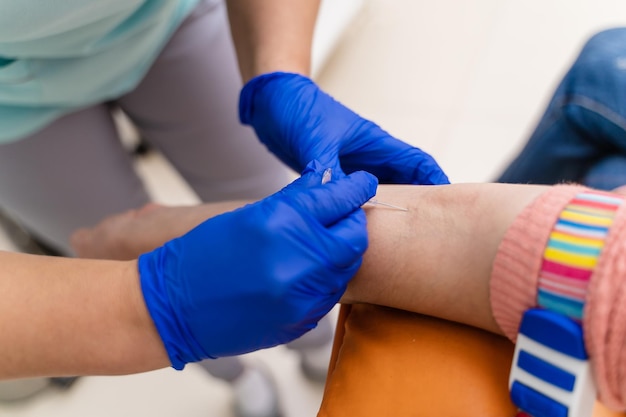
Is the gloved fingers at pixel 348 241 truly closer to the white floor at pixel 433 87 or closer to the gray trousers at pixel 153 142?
the gray trousers at pixel 153 142

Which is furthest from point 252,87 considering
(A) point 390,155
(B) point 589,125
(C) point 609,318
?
(C) point 609,318

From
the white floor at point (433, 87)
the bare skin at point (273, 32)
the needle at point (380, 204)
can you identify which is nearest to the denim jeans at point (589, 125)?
the needle at point (380, 204)

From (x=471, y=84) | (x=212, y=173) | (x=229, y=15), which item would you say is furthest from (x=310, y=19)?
(x=471, y=84)

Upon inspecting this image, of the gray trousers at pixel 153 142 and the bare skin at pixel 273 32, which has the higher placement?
the bare skin at pixel 273 32

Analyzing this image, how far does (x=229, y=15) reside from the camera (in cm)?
100

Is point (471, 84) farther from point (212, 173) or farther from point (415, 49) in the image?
point (212, 173)

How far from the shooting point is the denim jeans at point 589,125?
76 cm

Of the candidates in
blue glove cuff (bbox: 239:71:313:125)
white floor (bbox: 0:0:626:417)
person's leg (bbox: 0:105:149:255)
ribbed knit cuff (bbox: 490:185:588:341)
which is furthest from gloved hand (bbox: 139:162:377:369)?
white floor (bbox: 0:0:626:417)

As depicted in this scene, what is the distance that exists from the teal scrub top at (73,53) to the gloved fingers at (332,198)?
14.7 inches

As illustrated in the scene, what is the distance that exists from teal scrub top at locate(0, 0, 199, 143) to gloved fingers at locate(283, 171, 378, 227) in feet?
1.23

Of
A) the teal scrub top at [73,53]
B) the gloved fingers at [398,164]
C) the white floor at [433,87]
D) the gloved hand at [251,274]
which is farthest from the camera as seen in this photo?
the white floor at [433,87]

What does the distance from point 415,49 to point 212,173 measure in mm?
1214

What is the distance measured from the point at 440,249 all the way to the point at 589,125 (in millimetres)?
326

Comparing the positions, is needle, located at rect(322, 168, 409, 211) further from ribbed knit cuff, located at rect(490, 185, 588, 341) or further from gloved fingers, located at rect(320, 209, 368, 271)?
ribbed knit cuff, located at rect(490, 185, 588, 341)
